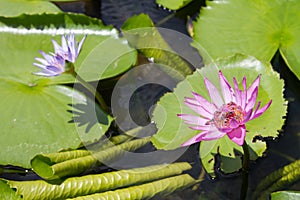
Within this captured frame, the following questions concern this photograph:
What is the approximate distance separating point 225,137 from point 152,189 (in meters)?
0.28

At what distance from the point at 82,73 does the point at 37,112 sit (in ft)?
0.73

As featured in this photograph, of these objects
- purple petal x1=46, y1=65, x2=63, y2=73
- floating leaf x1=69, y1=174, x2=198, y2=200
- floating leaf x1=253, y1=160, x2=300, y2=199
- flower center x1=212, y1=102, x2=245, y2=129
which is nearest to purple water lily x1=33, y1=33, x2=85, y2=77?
purple petal x1=46, y1=65, x2=63, y2=73

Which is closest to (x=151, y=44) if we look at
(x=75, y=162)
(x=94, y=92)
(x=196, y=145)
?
(x=94, y=92)

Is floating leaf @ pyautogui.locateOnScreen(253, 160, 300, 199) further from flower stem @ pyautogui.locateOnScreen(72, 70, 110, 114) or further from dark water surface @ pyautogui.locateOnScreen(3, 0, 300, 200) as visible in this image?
flower stem @ pyautogui.locateOnScreen(72, 70, 110, 114)

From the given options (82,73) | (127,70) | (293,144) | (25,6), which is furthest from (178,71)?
(25,6)

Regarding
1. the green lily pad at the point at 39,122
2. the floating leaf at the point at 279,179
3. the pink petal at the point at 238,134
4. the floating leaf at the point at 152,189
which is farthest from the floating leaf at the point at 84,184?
the pink petal at the point at 238,134

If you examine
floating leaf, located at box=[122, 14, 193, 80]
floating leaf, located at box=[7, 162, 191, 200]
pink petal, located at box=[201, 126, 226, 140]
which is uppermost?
floating leaf, located at box=[122, 14, 193, 80]

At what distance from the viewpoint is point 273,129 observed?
5.07 feet

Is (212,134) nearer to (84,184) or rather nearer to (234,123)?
(234,123)

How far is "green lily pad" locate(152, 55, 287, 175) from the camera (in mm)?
1574

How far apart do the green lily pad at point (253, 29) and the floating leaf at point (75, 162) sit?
465 millimetres

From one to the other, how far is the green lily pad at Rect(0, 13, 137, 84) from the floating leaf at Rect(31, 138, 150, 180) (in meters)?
0.28

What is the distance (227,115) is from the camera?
133cm

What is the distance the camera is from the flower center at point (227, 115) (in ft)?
4.32
